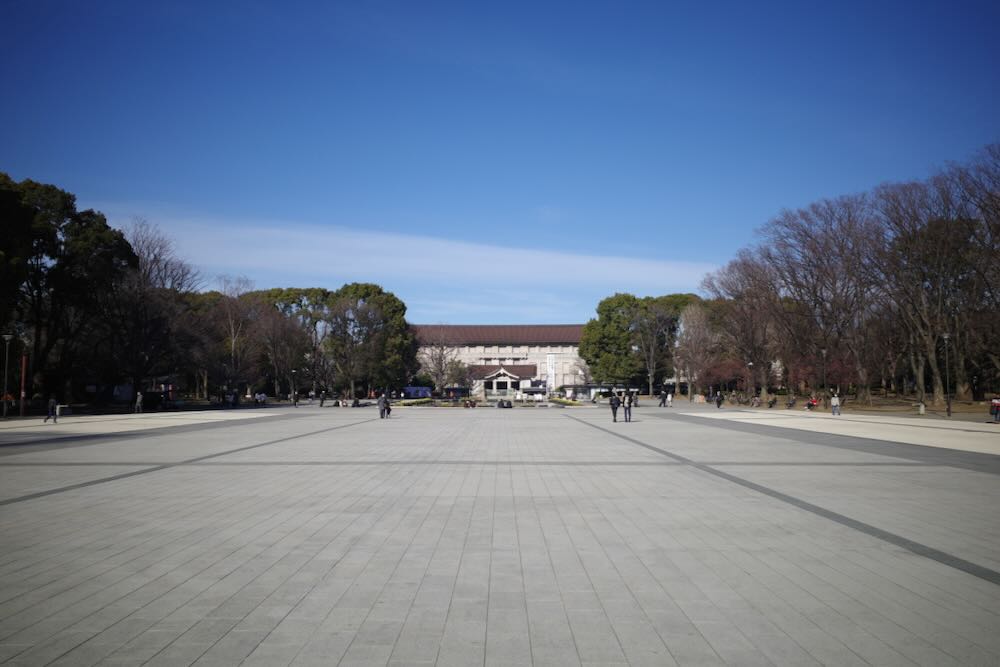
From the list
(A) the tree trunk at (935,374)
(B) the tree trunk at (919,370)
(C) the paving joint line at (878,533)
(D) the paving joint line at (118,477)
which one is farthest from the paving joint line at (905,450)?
(A) the tree trunk at (935,374)

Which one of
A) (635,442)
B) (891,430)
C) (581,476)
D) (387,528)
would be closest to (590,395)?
(891,430)

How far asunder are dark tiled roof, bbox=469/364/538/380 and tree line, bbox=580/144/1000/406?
171 ft

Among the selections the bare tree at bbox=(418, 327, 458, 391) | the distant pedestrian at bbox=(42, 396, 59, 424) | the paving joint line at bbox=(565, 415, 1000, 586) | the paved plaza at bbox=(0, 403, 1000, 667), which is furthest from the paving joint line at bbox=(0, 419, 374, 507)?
the bare tree at bbox=(418, 327, 458, 391)

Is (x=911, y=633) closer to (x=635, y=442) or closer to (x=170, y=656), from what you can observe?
(x=170, y=656)

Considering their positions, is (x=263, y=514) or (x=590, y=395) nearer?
(x=263, y=514)

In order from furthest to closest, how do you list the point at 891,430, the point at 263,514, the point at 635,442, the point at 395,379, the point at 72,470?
the point at 395,379 → the point at 891,430 → the point at 635,442 → the point at 72,470 → the point at 263,514

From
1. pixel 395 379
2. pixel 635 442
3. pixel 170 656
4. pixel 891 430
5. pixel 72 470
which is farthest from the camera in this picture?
pixel 395 379

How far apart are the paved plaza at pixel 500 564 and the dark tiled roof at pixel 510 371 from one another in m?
98.2

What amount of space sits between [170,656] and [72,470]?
1162 centimetres

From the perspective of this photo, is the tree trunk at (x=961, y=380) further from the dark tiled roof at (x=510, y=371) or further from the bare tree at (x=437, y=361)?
the dark tiled roof at (x=510, y=371)

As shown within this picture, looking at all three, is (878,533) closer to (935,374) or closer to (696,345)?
(935,374)

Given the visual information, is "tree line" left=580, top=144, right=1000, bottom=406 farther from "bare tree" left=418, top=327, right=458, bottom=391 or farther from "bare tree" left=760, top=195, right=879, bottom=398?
"bare tree" left=418, top=327, right=458, bottom=391

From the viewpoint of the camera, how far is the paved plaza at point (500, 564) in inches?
178

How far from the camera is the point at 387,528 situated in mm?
8242
